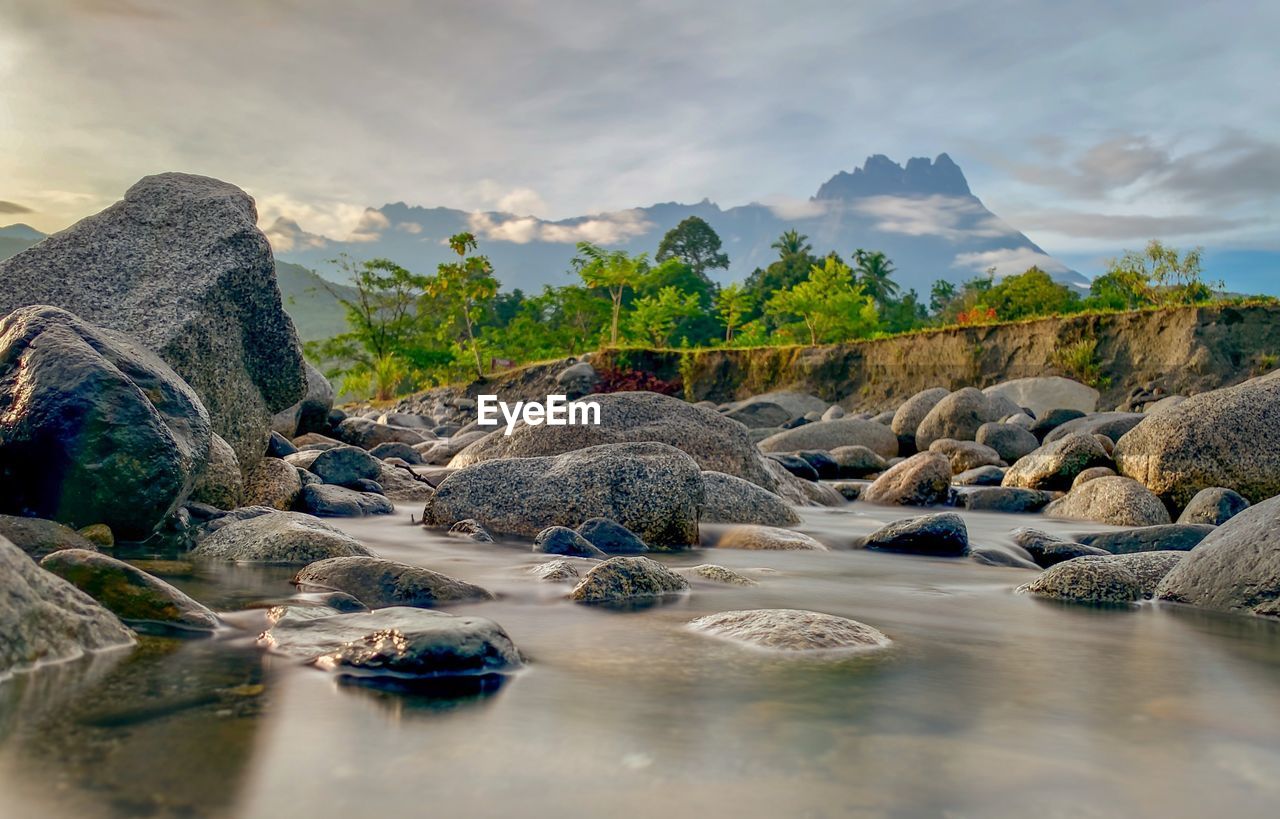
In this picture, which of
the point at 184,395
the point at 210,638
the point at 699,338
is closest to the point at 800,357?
the point at 184,395

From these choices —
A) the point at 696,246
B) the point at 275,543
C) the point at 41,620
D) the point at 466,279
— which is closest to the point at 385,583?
the point at 275,543

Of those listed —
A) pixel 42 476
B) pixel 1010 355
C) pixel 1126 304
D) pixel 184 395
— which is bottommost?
pixel 42 476

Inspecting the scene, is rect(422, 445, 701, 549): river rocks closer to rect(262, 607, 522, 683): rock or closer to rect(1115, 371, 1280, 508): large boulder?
rect(262, 607, 522, 683): rock

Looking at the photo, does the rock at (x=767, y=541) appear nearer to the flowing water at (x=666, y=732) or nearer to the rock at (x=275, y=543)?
the rock at (x=275, y=543)

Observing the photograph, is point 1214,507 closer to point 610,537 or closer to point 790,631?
point 610,537

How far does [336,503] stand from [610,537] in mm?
2886

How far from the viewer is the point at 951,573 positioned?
5934 millimetres

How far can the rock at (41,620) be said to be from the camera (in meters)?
2.52

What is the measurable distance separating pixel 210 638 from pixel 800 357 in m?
25.7

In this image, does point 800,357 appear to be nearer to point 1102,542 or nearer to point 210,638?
point 1102,542

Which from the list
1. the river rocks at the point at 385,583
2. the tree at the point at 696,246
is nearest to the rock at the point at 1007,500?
the river rocks at the point at 385,583

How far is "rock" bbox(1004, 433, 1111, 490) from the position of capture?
36.5 feet

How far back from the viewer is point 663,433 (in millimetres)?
9312

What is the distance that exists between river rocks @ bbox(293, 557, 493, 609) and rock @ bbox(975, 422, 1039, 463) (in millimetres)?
11735
